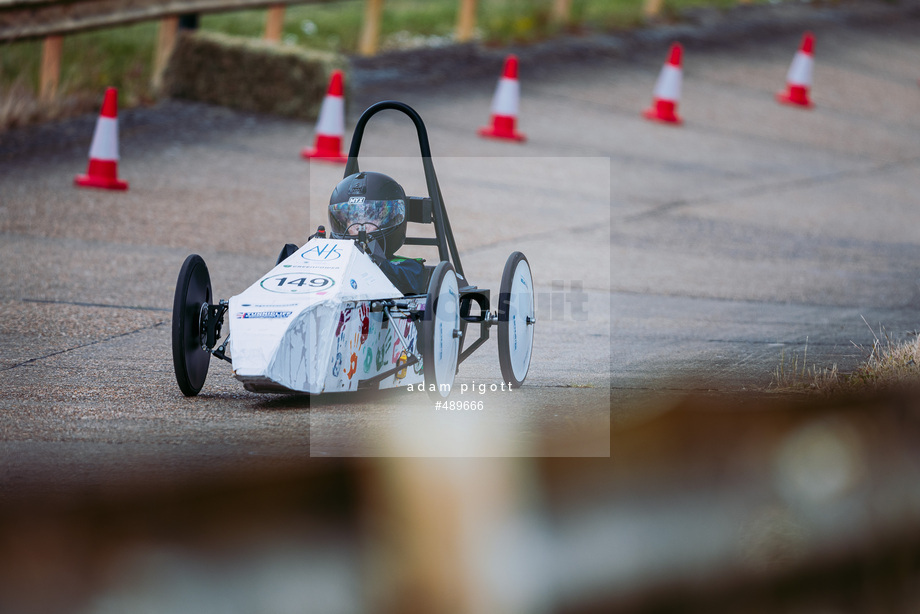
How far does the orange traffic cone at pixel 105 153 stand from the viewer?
9.75 m

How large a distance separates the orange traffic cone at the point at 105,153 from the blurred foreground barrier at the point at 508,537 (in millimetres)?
6157

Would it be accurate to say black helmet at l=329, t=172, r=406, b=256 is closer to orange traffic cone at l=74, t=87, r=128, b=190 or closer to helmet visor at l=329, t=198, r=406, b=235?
helmet visor at l=329, t=198, r=406, b=235

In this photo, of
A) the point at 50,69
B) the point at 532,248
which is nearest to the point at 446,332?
the point at 532,248

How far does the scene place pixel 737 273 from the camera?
920 centimetres

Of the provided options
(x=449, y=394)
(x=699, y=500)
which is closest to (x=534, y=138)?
(x=449, y=394)

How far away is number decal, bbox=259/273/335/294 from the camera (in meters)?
4.93

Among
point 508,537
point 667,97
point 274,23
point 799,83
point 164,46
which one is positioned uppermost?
point 274,23

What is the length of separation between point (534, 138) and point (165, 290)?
591 cm

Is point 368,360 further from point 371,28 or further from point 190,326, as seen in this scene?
point 371,28

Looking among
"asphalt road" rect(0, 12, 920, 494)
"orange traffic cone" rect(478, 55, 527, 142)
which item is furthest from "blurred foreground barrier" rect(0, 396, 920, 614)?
"orange traffic cone" rect(478, 55, 527, 142)

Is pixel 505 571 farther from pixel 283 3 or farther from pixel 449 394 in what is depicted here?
pixel 283 3

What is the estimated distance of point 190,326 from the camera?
515 centimetres

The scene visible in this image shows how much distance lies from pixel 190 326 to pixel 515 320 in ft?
4.74

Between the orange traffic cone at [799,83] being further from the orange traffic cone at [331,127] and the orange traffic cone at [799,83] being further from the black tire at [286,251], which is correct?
the black tire at [286,251]
